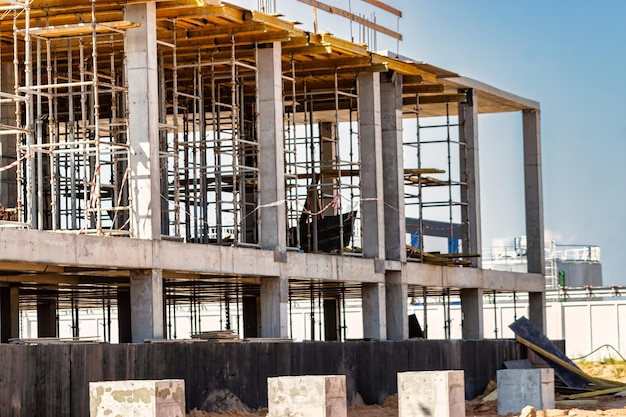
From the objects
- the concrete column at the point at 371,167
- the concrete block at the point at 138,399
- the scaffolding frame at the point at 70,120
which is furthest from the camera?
the concrete column at the point at 371,167

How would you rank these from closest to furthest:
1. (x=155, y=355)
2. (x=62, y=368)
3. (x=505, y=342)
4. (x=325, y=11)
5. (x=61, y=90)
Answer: (x=62, y=368) → (x=155, y=355) → (x=325, y=11) → (x=61, y=90) → (x=505, y=342)

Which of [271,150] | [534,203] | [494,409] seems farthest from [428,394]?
[534,203]

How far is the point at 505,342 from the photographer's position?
35969 mm

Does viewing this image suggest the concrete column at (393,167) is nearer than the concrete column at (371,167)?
No

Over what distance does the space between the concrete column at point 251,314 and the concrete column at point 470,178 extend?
22.3 ft

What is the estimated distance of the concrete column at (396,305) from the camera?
34469 mm

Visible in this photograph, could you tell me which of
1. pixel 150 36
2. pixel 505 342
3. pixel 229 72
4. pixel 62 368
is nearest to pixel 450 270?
pixel 505 342

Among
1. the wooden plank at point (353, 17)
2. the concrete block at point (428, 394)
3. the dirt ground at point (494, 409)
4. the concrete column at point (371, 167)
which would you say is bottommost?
the dirt ground at point (494, 409)

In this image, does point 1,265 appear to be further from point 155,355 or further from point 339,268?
point 339,268

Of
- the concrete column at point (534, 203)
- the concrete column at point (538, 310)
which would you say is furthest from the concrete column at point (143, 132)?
the concrete column at point (538, 310)

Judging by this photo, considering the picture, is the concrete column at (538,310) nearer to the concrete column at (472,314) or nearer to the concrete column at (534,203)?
the concrete column at (534,203)

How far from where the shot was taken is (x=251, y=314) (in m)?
41.4

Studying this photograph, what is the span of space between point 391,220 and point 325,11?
22.0 ft

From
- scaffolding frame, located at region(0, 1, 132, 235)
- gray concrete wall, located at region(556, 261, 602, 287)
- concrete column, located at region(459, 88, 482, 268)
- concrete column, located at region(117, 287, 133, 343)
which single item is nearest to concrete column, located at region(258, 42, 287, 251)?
scaffolding frame, located at region(0, 1, 132, 235)
